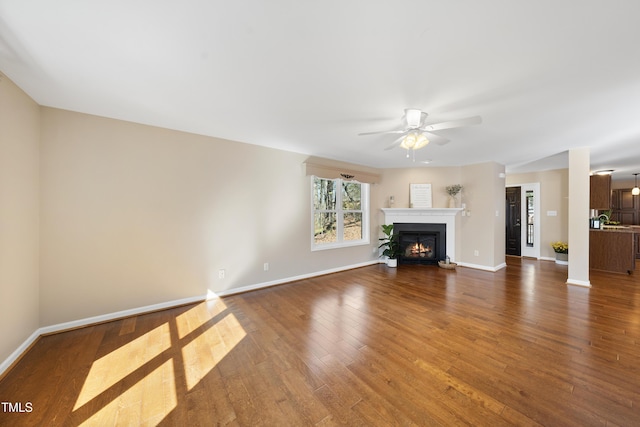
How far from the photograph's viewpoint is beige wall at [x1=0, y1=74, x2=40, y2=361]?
73.0 inches

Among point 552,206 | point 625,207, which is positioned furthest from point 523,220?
point 625,207

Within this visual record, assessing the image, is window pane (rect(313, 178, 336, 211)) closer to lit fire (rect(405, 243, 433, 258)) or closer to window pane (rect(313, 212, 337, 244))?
window pane (rect(313, 212, 337, 244))

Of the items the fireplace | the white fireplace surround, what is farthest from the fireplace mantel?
the fireplace

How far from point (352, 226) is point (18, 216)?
4598 mm

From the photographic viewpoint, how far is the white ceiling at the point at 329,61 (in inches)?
48.7

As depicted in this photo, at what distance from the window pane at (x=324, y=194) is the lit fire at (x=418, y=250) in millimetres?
2187

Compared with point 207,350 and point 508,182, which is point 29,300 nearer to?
point 207,350

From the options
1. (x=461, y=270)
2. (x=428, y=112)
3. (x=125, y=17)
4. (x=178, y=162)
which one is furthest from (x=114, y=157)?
(x=461, y=270)

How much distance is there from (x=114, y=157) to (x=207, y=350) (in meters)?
2.36

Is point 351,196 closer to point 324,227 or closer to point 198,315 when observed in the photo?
point 324,227

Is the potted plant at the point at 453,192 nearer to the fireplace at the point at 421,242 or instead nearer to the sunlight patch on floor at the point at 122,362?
the fireplace at the point at 421,242

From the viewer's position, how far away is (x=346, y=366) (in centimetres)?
187

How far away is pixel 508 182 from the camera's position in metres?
6.43

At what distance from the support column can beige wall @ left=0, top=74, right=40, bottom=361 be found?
6972mm
